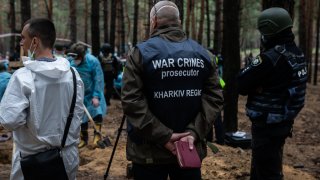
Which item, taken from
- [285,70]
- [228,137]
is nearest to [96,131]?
[228,137]

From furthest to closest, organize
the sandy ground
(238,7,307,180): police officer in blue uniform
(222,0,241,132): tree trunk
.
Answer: (222,0,241,132): tree trunk < the sandy ground < (238,7,307,180): police officer in blue uniform

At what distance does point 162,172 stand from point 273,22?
73.2 inches

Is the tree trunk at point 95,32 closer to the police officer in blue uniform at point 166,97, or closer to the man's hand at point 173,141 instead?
the police officer in blue uniform at point 166,97

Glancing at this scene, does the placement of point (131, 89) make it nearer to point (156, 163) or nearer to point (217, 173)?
point (156, 163)

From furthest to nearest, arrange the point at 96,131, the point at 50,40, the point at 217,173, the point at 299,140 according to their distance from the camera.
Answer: the point at 299,140
the point at 96,131
the point at 217,173
the point at 50,40

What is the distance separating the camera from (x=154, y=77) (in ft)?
10.4

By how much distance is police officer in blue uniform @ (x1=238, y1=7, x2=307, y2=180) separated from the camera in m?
4.17

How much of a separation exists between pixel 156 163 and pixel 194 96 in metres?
0.55

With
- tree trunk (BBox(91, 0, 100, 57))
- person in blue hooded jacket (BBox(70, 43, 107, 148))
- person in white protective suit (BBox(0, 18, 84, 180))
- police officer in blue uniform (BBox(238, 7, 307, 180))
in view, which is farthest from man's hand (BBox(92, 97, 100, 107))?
tree trunk (BBox(91, 0, 100, 57))

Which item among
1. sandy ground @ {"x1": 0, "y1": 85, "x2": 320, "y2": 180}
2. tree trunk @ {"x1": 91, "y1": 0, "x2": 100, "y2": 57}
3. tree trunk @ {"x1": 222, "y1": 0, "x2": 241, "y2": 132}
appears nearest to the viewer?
sandy ground @ {"x1": 0, "y1": 85, "x2": 320, "y2": 180}

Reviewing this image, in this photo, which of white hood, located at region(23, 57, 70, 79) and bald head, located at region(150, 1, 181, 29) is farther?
bald head, located at region(150, 1, 181, 29)

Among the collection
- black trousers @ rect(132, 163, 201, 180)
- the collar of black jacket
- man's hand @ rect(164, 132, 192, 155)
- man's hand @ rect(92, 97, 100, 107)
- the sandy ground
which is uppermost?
the collar of black jacket

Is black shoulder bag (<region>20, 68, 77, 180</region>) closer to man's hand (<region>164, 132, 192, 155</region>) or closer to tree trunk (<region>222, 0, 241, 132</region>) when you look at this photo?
man's hand (<region>164, 132, 192, 155</region>)

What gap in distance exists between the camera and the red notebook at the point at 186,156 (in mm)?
3141
